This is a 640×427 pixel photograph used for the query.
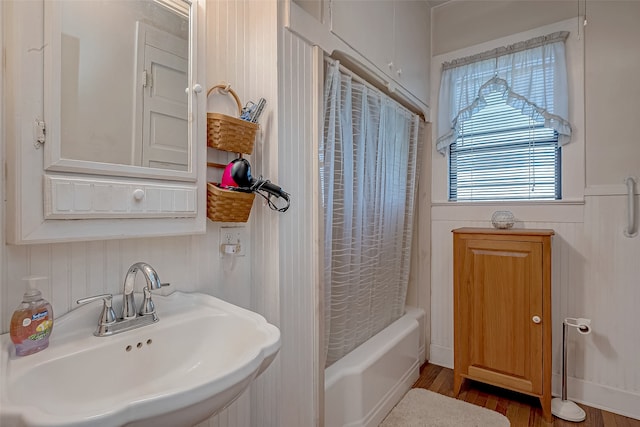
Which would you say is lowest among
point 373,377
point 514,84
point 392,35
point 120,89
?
point 373,377

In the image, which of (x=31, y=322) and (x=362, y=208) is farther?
(x=362, y=208)

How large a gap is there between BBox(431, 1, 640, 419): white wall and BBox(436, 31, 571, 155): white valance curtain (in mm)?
127

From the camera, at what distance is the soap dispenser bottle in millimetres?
724

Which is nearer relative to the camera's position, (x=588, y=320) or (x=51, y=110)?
(x=51, y=110)

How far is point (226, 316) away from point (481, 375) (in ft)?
6.16

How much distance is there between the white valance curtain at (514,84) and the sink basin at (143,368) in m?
2.21

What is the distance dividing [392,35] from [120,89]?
1675 millimetres

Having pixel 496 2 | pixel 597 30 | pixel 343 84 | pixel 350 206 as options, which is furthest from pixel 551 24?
pixel 350 206

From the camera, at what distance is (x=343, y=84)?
167 centimetres

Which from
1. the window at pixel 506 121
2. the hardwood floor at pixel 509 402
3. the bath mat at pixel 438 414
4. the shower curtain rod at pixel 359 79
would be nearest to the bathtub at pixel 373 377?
the bath mat at pixel 438 414

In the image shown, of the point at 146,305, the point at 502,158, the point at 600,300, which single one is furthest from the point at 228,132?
the point at 600,300

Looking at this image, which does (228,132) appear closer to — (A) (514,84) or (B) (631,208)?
(A) (514,84)

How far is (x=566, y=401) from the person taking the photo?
200cm

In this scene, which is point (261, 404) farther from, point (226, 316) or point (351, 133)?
point (351, 133)
